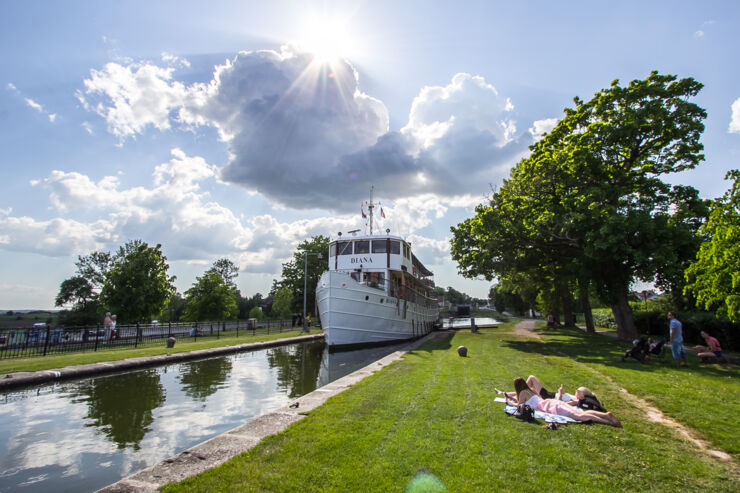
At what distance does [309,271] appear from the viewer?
179 ft

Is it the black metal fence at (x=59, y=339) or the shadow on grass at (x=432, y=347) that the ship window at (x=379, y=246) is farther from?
the black metal fence at (x=59, y=339)

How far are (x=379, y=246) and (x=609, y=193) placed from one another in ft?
47.4

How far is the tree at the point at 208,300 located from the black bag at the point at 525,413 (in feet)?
114

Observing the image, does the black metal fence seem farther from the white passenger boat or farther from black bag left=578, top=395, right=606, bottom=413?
black bag left=578, top=395, right=606, bottom=413

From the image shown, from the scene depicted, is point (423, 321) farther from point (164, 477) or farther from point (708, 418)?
point (164, 477)

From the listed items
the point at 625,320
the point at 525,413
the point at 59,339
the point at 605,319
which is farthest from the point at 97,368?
the point at 605,319

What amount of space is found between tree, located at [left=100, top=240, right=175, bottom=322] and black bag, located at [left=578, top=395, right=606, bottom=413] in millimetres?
29049

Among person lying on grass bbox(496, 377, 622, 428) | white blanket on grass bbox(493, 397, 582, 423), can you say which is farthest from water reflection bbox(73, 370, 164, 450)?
person lying on grass bbox(496, 377, 622, 428)

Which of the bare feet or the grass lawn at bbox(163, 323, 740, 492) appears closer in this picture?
the grass lawn at bbox(163, 323, 740, 492)

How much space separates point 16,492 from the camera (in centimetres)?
474

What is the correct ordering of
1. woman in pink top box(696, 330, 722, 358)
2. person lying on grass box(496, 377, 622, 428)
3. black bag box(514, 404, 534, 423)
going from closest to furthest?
1. person lying on grass box(496, 377, 622, 428)
2. black bag box(514, 404, 534, 423)
3. woman in pink top box(696, 330, 722, 358)

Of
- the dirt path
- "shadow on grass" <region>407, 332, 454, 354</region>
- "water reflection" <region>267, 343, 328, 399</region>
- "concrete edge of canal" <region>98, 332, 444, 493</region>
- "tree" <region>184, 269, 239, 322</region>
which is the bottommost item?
"water reflection" <region>267, 343, 328, 399</region>

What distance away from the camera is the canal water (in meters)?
5.46

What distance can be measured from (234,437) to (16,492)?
268 cm
